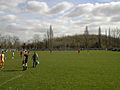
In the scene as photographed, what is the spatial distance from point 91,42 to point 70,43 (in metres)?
17.9

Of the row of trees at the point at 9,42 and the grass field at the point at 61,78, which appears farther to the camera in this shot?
the row of trees at the point at 9,42

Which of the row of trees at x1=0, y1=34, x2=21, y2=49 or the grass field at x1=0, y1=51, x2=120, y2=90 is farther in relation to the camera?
the row of trees at x1=0, y1=34, x2=21, y2=49

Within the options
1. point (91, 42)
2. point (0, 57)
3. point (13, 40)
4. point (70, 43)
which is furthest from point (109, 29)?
point (0, 57)

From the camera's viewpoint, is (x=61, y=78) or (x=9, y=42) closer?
(x=61, y=78)

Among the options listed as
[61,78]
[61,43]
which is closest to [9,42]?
[61,43]

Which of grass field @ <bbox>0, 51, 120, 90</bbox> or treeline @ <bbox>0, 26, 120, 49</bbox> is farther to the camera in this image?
treeline @ <bbox>0, 26, 120, 49</bbox>

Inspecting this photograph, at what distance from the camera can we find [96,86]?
10375 mm

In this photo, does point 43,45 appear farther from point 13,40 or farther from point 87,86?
point 87,86

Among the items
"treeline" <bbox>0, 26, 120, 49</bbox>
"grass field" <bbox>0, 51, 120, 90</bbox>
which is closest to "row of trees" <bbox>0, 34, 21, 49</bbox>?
"treeline" <bbox>0, 26, 120, 49</bbox>

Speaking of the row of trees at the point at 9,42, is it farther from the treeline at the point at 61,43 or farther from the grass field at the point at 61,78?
the grass field at the point at 61,78

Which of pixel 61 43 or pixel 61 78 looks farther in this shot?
pixel 61 43

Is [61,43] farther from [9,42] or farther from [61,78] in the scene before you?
[61,78]

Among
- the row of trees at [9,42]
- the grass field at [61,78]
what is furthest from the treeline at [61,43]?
the grass field at [61,78]

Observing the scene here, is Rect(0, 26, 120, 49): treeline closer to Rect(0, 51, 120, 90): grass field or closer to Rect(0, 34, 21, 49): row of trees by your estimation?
Rect(0, 34, 21, 49): row of trees
